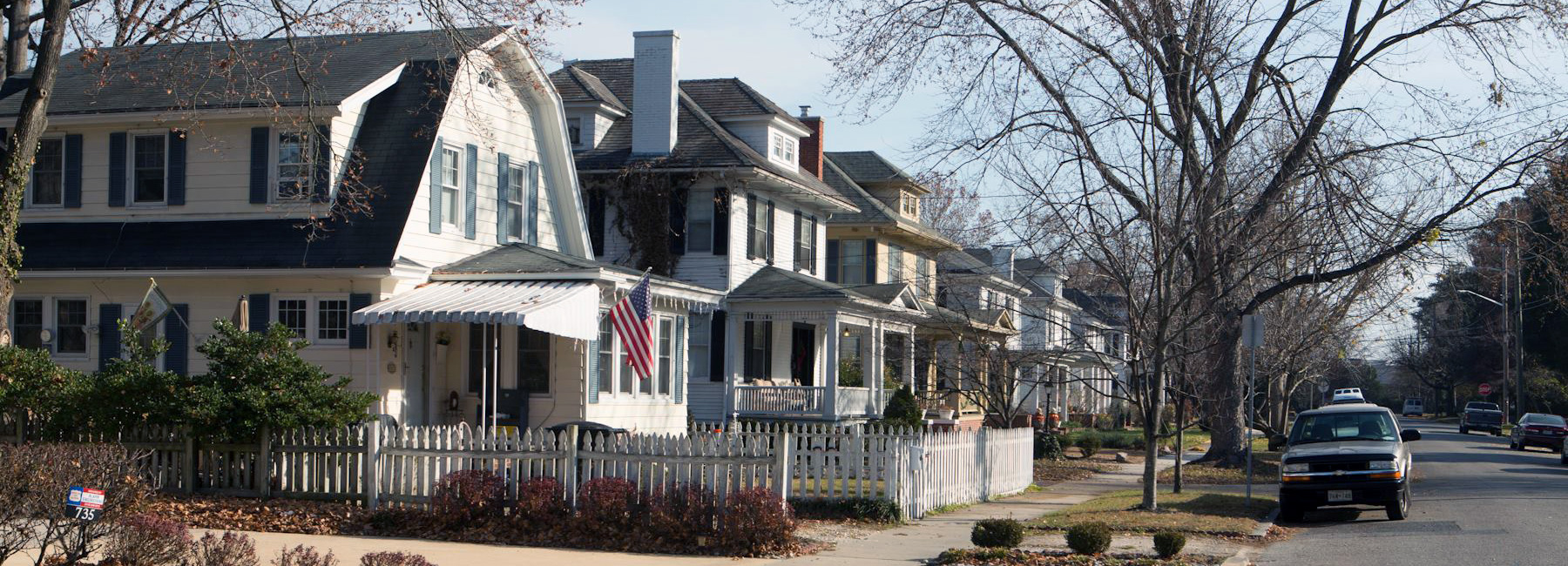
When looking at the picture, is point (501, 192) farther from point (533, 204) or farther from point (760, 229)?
point (760, 229)

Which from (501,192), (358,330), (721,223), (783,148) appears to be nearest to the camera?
(358,330)

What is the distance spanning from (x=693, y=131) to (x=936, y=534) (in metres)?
18.5

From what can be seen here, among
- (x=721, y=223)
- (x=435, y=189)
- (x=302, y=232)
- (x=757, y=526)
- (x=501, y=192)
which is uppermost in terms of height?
(x=721, y=223)

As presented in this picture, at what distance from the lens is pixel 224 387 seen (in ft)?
50.5

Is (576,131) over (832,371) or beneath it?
over

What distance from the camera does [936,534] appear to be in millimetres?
14938

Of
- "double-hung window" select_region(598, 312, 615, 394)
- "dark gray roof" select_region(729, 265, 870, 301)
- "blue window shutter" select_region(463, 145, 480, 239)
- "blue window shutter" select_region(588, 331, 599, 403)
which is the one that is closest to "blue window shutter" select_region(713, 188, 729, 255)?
"dark gray roof" select_region(729, 265, 870, 301)

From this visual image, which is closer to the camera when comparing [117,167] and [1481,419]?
[117,167]

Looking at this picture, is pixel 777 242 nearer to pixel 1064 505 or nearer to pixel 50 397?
pixel 1064 505

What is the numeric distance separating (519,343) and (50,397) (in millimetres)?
7870

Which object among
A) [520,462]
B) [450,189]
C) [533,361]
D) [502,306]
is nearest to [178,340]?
[450,189]

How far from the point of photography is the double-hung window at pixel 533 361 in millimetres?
22688

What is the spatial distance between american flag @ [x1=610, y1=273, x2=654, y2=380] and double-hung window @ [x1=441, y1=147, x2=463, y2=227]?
3.58m

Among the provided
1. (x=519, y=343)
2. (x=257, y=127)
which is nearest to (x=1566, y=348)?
(x=519, y=343)
